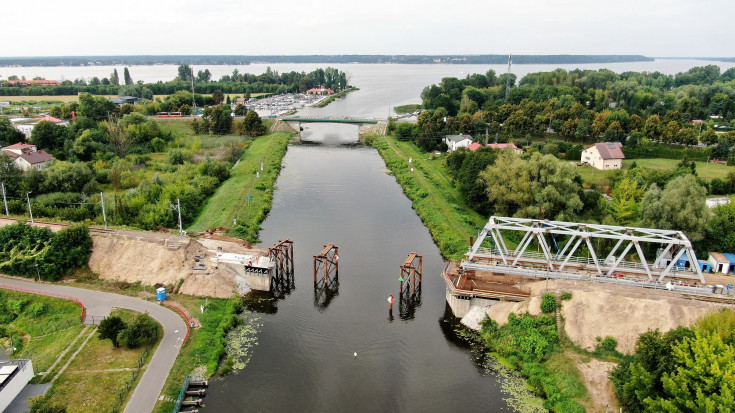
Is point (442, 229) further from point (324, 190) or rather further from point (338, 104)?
point (338, 104)

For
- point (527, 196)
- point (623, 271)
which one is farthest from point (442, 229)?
point (623, 271)

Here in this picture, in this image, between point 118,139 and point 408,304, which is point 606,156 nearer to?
point 408,304

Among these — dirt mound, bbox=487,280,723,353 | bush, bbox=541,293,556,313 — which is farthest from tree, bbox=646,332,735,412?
bush, bbox=541,293,556,313

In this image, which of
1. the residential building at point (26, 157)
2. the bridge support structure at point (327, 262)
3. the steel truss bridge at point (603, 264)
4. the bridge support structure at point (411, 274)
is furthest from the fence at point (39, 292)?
the residential building at point (26, 157)

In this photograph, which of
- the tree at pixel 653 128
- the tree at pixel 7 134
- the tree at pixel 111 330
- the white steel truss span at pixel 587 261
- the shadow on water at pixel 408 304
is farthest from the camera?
the tree at pixel 653 128

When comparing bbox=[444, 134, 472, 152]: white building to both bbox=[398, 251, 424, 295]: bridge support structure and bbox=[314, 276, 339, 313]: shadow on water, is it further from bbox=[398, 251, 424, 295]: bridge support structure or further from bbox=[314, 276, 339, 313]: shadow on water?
bbox=[314, 276, 339, 313]: shadow on water

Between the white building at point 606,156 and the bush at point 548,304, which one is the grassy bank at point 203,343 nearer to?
the bush at point 548,304
